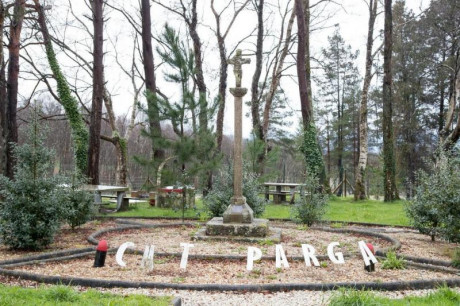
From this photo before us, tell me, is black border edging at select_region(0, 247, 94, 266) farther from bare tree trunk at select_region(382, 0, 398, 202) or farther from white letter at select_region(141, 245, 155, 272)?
bare tree trunk at select_region(382, 0, 398, 202)

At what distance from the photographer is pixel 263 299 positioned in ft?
15.0

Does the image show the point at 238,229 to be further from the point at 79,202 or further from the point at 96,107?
the point at 96,107

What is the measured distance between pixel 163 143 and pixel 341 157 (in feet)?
79.4

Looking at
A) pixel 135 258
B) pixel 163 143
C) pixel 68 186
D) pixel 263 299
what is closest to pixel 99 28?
pixel 163 143

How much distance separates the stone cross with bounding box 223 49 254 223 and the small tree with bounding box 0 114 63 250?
135 inches

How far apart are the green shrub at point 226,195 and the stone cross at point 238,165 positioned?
1694mm

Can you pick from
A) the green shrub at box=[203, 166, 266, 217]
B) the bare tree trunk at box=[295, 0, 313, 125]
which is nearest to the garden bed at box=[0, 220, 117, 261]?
the green shrub at box=[203, 166, 266, 217]

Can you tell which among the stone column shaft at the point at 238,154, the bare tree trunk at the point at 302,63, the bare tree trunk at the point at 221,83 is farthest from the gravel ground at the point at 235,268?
the bare tree trunk at the point at 221,83

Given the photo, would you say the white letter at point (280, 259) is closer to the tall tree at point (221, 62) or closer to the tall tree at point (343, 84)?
the tall tree at point (221, 62)

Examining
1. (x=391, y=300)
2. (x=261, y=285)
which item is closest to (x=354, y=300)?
(x=391, y=300)

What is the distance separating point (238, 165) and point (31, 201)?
4063mm

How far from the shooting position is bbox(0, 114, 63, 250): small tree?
7246 millimetres

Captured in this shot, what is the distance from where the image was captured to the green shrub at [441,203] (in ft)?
23.2

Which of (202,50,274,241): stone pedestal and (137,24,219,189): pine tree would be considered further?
(137,24,219,189): pine tree
